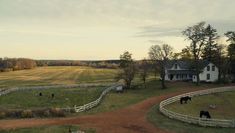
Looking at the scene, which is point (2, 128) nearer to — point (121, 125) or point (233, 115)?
point (121, 125)

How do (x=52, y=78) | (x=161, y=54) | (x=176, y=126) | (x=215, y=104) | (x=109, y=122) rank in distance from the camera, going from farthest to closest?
(x=52, y=78), (x=161, y=54), (x=215, y=104), (x=109, y=122), (x=176, y=126)

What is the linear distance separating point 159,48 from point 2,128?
4623cm

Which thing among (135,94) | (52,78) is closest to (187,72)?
(135,94)

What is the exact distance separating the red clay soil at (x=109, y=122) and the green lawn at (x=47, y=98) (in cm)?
1074

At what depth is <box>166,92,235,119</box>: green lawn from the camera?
46344 millimetres

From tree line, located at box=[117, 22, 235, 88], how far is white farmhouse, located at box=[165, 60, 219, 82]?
1.33 m

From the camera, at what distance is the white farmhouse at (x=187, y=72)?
8188 centimetres

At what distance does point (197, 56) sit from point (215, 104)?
89.0 feet

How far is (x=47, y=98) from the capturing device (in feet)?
198

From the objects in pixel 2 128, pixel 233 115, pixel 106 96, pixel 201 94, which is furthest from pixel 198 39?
pixel 2 128

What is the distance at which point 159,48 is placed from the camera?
255ft

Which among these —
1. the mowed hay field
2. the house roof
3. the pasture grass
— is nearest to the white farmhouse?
the house roof

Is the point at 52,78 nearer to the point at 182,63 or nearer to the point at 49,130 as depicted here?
the point at 182,63

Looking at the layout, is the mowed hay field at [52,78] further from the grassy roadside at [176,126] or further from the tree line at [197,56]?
the grassy roadside at [176,126]
